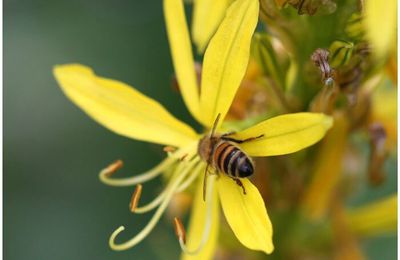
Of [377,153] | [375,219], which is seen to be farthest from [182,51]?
[375,219]

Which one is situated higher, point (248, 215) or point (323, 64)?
point (323, 64)

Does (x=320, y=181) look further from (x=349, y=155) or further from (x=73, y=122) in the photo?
(x=73, y=122)

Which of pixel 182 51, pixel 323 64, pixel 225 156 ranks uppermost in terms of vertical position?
pixel 182 51

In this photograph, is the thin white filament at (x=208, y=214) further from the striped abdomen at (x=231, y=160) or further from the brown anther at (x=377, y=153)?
the brown anther at (x=377, y=153)

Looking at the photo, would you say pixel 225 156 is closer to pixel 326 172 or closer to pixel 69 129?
pixel 326 172

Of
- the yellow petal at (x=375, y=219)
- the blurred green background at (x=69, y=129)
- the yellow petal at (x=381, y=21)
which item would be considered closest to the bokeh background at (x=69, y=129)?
the blurred green background at (x=69, y=129)

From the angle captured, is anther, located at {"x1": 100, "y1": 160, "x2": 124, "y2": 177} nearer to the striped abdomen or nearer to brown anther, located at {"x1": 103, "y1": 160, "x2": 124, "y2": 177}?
brown anther, located at {"x1": 103, "y1": 160, "x2": 124, "y2": 177}
